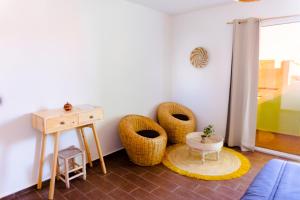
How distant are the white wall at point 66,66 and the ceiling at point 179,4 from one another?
0.58ft

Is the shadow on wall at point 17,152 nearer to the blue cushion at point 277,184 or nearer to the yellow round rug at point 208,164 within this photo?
the yellow round rug at point 208,164

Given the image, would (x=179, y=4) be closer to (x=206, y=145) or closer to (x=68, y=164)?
(x=206, y=145)

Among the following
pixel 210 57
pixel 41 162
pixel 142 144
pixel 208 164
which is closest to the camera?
pixel 41 162

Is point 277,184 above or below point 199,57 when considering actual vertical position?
below

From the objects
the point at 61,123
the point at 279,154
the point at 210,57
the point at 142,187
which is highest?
the point at 210,57

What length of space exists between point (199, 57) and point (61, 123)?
9.10 ft

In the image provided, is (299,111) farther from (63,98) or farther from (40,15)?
(40,15)

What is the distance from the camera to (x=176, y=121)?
372 centimetres

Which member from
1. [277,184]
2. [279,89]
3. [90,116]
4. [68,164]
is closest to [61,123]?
[90,116]

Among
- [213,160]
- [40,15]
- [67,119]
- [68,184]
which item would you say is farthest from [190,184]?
[40,15]

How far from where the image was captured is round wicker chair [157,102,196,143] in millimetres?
3730

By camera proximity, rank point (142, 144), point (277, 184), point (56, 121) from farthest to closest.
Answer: point (142, 144)
point (56, 121)
point (277, 184)

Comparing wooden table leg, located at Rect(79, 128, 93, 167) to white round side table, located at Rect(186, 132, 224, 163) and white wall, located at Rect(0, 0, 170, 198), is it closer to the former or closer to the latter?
white wall, located at Rect(0, 0, 170, 198)

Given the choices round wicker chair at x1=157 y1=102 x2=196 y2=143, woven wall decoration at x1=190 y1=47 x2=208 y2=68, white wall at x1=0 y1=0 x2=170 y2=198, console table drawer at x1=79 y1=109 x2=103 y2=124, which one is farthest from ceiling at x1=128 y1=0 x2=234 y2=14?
console table drawer at x1=79 y1=109 x2=103 y2=124
